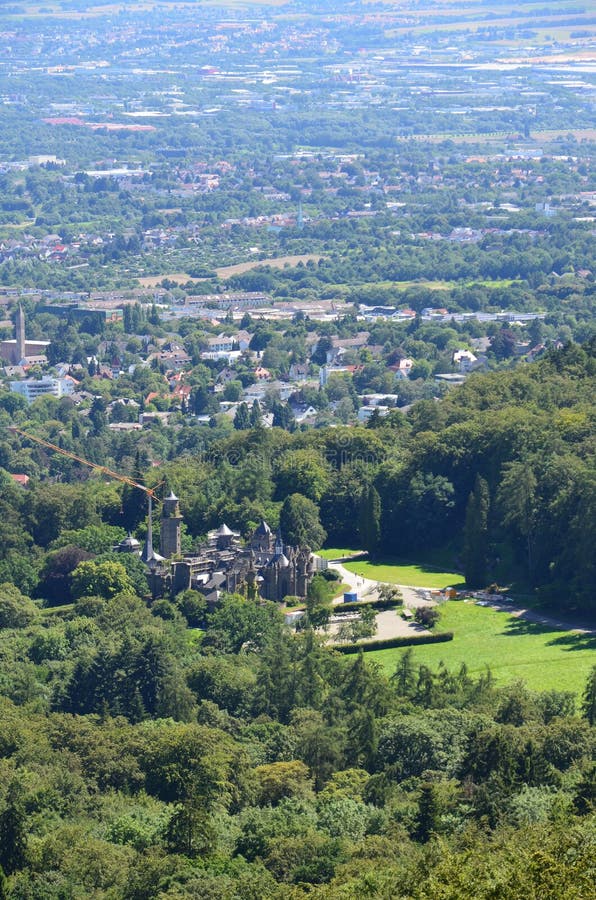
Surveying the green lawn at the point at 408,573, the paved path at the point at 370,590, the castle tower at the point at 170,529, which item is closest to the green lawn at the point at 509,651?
the paved path at the point at 370,590

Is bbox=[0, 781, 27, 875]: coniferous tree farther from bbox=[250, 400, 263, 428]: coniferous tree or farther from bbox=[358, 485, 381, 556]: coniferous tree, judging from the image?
bbox=[250, 400, 263, 428]: coniferous tree

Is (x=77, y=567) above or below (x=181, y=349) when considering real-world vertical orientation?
above

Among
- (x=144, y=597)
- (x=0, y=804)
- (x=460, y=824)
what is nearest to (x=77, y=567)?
(x=144, y=597)

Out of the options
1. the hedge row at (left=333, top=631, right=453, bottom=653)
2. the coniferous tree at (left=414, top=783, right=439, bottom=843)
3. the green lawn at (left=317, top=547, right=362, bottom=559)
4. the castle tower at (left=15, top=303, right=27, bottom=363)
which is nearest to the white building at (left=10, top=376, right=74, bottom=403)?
the castle tower at (left=15, top=303, right=27, bottom=363)

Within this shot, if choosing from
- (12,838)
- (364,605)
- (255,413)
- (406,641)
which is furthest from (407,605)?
(255,413)

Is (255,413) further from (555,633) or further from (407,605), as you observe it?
(555,633)

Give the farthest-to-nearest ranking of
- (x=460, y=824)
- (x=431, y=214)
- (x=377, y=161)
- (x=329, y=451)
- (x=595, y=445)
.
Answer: (x=377, y=161) → (x=431, y=214) → (x=329, y=451) → (x=595, y=445) → (x=460, y=824)

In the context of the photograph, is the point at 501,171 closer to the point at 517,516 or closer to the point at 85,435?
the point at 85,435
